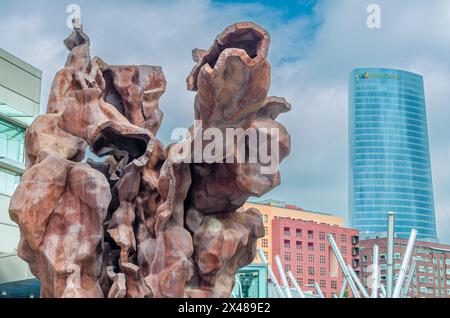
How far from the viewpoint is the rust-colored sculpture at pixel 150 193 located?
11.4 meters

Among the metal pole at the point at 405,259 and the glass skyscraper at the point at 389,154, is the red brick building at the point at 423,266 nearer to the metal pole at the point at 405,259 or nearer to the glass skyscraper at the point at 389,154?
the glass skyscraper at the point at 389,154

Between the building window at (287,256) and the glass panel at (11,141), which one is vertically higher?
the building window at (287,256)

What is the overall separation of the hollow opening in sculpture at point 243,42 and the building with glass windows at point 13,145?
15.8m

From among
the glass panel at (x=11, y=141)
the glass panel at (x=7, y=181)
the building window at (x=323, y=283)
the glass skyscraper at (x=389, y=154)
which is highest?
the glass skyscraper at (x=389, y=154)

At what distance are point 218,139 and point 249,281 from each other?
80.9 feet

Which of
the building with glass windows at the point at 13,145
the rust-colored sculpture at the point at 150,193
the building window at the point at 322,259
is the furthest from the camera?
the building window at the point at 322,259

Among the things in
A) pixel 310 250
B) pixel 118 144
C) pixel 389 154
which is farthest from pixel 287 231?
pixel 389 154

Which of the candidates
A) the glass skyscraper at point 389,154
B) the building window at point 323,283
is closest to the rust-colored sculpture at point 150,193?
the building window at point 323,283

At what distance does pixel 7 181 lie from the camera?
26.2m

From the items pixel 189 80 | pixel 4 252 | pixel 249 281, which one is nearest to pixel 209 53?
pixel 189 80

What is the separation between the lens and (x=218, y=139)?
11.8m

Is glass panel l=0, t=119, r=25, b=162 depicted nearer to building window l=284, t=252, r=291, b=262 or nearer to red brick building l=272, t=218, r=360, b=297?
red brick building l=272, t=218, r=360, b=297

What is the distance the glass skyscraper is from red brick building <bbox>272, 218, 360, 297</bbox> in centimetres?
4994

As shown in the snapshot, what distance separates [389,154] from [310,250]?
182ft
